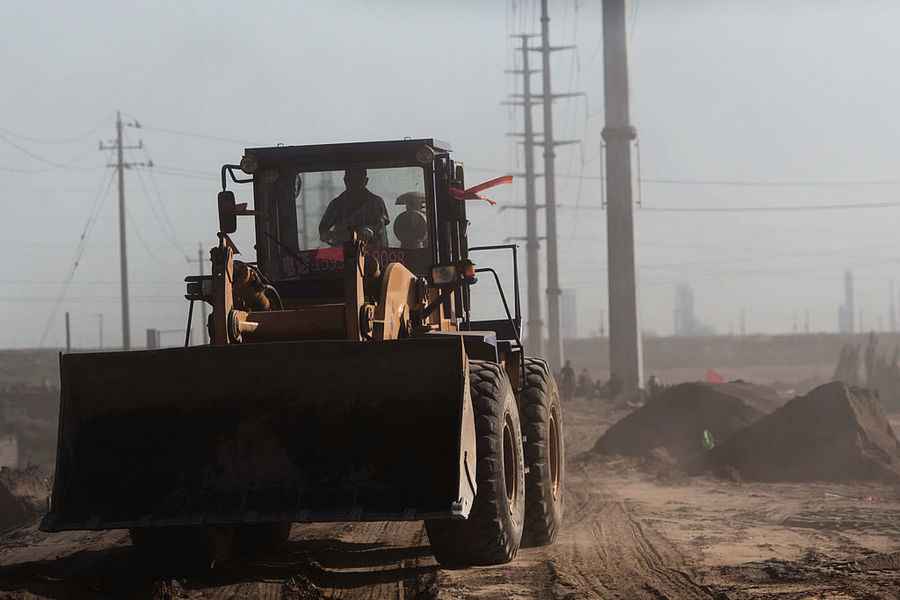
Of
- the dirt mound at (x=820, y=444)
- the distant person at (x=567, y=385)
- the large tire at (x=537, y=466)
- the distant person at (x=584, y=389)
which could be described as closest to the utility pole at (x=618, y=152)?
the distant person at (x=567, y=385)

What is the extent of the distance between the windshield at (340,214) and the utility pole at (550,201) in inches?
1752

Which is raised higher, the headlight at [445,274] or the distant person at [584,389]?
the headlight at [445,274]

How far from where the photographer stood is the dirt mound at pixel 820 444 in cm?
1814

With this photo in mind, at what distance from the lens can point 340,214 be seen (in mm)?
10656

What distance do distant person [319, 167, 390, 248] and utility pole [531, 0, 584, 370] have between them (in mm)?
44513

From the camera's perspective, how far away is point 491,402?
8844 millimetres

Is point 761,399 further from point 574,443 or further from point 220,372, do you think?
point 220,372

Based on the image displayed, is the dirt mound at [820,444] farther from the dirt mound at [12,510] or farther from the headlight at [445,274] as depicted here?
the dirt mound at [12,510]

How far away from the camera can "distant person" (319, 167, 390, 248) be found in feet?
34.8

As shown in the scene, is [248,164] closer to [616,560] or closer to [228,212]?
[228,212]

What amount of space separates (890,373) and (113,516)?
104 feet

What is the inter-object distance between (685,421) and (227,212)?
51.2ft

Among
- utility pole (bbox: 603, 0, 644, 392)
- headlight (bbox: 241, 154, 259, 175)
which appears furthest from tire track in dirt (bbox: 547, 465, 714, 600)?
utility pole (bbox: 603, 0, 644, 392)

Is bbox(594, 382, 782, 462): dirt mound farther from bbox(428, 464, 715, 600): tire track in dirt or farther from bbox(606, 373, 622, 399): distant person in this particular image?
bbox(606, 373, 622, 399): distant person
